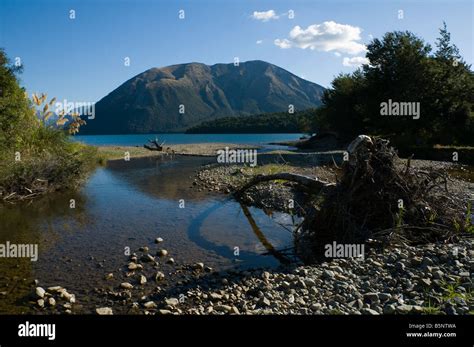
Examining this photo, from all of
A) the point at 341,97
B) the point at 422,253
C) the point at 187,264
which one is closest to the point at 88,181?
the point at 187,264

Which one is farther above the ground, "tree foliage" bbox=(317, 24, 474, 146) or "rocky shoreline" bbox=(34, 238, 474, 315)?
"tree foliage" bbox=(317, 24, 474, 146)

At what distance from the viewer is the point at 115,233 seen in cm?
1311

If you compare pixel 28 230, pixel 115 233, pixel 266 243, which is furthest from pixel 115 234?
pixel 266 243

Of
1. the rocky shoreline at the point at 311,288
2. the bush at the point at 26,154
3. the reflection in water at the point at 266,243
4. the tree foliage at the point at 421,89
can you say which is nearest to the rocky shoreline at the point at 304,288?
the rocky shoreline at the point at 311,288

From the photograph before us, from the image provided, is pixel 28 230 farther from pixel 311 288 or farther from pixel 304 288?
pixel 311 288

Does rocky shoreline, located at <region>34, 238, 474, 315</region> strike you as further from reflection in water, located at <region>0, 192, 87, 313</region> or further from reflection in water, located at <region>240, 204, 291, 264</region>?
reflection in water, located at <region>240, 204, 291, 264</region>

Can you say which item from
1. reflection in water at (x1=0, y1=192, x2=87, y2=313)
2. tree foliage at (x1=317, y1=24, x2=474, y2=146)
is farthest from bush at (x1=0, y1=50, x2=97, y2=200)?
tree foliage at (x1=317, y1=24, x2=474, y2=146)

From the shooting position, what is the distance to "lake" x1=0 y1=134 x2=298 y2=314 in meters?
9.10

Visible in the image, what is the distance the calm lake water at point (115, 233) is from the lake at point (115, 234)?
0.02 meters

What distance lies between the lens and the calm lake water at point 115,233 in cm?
914

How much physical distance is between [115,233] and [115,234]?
5.6 inches

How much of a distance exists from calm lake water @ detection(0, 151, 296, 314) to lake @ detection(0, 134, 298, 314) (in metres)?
0.02

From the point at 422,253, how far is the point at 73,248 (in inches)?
416

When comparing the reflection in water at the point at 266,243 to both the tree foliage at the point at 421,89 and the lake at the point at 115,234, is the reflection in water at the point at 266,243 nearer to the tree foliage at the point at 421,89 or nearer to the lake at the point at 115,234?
the lake at the point at 115,234
